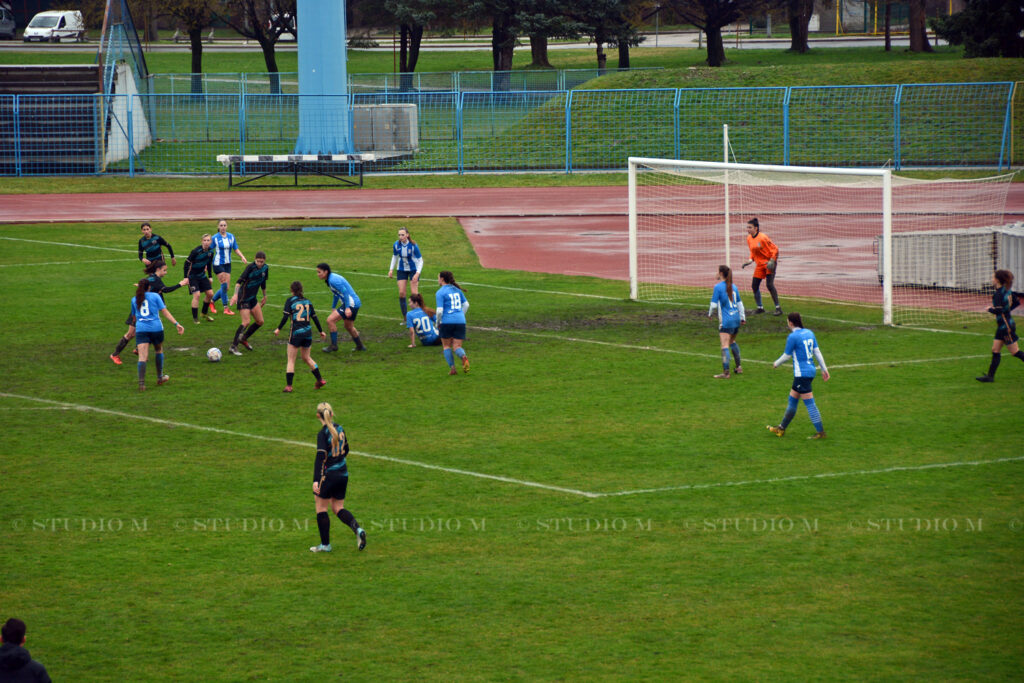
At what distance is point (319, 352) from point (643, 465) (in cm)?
876

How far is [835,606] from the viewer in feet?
34.9

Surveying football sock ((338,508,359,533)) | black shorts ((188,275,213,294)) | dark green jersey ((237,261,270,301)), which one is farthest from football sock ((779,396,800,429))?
black shorts ((188,275,213,294))

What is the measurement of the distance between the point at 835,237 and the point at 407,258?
15816 millimetres

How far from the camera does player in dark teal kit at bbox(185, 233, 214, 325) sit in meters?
23.2

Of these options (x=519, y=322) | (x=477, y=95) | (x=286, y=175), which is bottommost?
(x=519, y=322)

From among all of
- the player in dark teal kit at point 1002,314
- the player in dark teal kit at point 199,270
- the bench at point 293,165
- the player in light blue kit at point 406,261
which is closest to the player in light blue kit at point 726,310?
the player in dark teal kit at point 1002,314

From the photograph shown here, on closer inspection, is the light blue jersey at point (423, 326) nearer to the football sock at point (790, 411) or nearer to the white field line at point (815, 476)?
the football sock at point (790, 411)

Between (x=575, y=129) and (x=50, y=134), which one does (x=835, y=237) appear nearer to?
(x=575, y=129)

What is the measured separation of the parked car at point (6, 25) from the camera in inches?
3236

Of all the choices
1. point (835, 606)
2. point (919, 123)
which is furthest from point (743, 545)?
point (919, 123)

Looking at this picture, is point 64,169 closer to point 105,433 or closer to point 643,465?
point 105,433

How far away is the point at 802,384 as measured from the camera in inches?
610

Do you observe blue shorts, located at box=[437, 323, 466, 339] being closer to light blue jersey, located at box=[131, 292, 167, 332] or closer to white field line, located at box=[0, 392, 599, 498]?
white field line, located at box=[0, 392, 599, 498]

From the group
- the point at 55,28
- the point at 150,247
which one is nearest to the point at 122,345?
the point at 150,247
